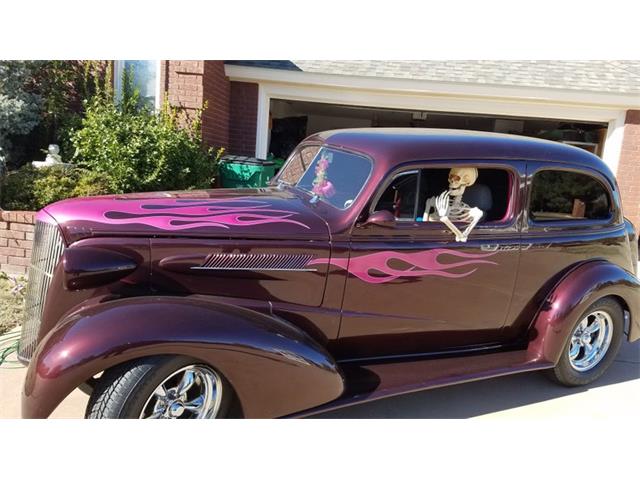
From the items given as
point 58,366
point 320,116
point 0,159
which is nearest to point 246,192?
point 58,366

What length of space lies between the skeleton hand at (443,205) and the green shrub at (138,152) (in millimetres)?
4091

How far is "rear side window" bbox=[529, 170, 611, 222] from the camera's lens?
154 inches

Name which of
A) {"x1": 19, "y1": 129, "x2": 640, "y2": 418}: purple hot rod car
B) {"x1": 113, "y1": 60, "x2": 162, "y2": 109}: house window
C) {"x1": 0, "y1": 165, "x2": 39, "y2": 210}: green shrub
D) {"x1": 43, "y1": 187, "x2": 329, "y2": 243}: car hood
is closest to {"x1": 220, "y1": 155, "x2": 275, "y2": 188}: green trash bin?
{"x1": 113, "y1": 60, "x2": 162, "y2": 109}: house window

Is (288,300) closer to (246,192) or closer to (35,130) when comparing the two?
(246,192)

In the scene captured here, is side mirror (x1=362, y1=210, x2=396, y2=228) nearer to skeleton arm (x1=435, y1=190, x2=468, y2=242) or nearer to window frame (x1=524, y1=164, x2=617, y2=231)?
skeleton arm (x1=435, y1=190, x2=468, y2=242)

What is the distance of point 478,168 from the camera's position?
3.48m

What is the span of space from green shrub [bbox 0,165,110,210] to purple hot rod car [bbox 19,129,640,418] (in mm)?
3034

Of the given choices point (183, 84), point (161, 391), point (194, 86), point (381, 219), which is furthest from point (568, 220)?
point (183, 84)

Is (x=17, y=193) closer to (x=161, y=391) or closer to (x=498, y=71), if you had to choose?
(x=161, y=391)

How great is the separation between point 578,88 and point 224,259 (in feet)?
25.3

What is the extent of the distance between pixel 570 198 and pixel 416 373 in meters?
2.22

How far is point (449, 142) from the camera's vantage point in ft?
11.2

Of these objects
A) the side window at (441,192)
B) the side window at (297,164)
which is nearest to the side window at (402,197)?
the side window at (441,192)

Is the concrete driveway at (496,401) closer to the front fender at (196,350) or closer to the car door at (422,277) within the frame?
the car door at (422,277)
